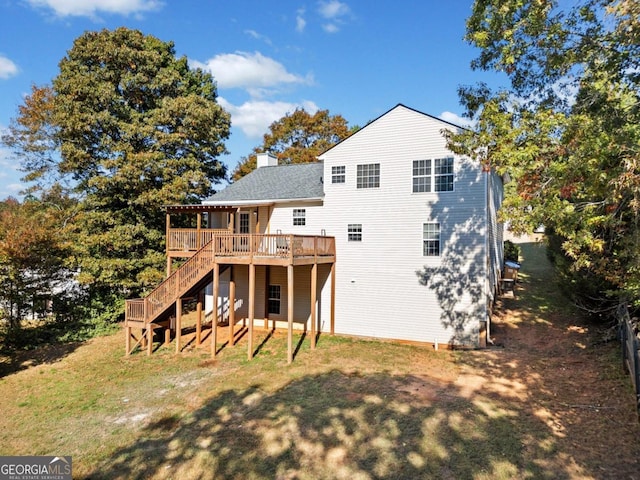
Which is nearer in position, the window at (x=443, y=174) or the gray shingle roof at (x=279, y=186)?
the window at (x=443, y=174)

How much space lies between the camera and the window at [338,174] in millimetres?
15875

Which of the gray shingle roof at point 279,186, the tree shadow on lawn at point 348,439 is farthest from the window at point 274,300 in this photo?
the tree shadow on lawn at point 348,439

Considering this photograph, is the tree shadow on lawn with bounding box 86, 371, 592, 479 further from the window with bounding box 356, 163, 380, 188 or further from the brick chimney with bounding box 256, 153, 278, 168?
the brick chimney with bounding box 256, 153, 278, 168

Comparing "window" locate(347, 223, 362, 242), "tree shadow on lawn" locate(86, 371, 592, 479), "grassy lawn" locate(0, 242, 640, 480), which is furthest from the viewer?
"window" locate(347, 223, 362, 242)

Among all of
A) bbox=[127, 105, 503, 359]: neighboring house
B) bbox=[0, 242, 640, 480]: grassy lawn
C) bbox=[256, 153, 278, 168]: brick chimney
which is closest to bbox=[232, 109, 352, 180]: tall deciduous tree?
bbox=[256, 153, 278, 168]: brick chimney

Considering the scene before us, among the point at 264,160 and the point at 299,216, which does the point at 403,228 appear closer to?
the point at 299,216

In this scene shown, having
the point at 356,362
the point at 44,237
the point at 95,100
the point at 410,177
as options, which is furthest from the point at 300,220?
the point at 95,100

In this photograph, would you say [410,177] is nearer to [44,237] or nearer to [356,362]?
[356,362]

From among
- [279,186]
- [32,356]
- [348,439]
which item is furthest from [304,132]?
[348,439]

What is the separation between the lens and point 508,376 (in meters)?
10.4

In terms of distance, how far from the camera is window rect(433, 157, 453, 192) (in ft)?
46.2

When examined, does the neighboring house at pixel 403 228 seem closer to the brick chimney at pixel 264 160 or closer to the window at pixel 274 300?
the window at pixel 274 300

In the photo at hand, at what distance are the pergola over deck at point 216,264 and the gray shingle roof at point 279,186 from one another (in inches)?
99.4

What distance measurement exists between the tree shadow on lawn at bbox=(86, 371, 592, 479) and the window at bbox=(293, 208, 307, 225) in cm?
843
